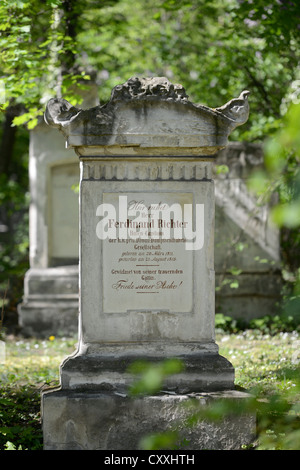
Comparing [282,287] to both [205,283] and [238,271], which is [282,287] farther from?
[205,283]

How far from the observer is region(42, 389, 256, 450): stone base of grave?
155 inches

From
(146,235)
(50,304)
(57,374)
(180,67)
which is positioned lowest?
(57,374)

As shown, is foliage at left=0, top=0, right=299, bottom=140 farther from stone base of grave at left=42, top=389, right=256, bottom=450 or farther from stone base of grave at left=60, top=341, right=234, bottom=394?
stone base of grave at left=42, top=389, right=256, bottom=450

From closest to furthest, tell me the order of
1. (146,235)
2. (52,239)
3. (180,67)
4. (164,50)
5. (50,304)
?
(146,235), (50,304), (52,239), (164,50), (180,67)

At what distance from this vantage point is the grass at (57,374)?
398 cm

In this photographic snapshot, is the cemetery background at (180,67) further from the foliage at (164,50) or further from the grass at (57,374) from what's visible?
the grass at (57,374)

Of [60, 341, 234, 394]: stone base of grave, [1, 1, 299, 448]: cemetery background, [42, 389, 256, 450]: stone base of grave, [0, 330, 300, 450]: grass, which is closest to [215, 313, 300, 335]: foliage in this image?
[1, 1, 299, 448]: cemetery background

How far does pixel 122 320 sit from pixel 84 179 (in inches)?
41.2

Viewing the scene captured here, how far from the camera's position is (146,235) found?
14.1ft

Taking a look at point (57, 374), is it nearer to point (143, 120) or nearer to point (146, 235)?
point (146, 235)

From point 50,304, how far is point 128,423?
4.75 meters

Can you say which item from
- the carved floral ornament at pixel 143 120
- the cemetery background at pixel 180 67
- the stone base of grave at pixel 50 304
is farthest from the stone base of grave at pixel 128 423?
the stone base of grave at pixel 50 304

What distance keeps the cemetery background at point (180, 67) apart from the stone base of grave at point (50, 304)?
1.06 metres

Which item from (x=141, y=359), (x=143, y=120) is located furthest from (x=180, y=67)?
(x=141, y=359)
